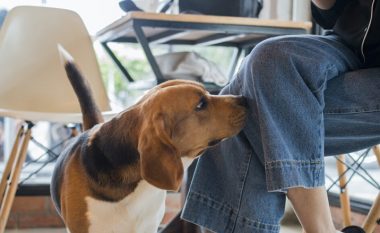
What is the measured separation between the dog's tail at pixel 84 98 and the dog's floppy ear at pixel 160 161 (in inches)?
22.0

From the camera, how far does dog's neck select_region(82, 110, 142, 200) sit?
1130 millimetres

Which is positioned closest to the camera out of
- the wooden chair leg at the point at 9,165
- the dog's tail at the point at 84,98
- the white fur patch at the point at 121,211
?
the white fur patch at the point at 121,211

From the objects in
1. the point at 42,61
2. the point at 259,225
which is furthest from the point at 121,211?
the point at 42,61

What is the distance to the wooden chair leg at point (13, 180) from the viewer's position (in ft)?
5.99

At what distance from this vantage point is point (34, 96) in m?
2.17

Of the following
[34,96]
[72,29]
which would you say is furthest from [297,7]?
[34,96]

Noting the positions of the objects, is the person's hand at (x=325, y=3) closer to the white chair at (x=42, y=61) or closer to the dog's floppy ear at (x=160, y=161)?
the dog's floppy ear at (x=160, y=161)

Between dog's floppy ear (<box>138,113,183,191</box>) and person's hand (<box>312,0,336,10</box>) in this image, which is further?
person's hand (<box>312,0,336,10</box>)

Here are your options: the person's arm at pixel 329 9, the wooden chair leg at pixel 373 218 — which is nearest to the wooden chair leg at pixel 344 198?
the wooden chair leg at pixel 373 218

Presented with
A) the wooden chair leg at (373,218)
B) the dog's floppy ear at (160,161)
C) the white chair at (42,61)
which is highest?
the dog's floppy ear at (160,161)

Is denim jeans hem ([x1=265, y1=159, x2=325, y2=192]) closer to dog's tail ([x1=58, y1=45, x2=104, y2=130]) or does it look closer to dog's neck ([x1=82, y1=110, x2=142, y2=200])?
dog's neck ([x1=82, y1=110, x2=142, y2=200])

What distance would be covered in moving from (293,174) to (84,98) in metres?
0.85

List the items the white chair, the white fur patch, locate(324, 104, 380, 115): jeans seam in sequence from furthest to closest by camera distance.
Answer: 1. the white chair
2. the white fur patch
3. locate(324, 104, 380, 115): jeans seam

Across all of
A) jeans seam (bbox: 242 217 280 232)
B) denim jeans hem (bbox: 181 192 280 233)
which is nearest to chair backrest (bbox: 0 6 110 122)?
denim jeans hem (bbox: 181 192 280 233)
